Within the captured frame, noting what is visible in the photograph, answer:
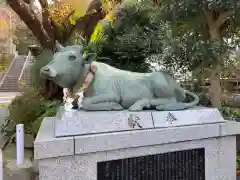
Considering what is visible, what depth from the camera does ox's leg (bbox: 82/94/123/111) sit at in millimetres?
3520

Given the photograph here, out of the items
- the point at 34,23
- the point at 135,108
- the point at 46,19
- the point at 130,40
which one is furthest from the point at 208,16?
the point at 34,23

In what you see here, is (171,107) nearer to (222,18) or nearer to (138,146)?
(138,146)

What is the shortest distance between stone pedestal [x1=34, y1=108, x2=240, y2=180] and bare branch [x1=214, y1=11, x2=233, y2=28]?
267 centimetres

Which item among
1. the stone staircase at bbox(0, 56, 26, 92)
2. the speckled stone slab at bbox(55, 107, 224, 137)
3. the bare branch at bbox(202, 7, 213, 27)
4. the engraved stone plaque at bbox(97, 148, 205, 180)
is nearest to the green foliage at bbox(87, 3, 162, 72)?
the bare branch at bbox(202, 7, 213, 27)

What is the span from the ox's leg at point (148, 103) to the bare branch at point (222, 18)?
280cm

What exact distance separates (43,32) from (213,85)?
5.84 m

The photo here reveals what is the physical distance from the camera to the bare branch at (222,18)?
Answer: 18.1 ft

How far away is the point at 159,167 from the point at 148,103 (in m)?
0.89

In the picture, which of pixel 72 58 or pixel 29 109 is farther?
pixel 29 109

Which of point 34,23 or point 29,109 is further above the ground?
point 34,23

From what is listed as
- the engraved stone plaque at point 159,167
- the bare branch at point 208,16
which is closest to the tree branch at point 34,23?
the bare branch at point 208,16

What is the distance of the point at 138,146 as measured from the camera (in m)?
3.36

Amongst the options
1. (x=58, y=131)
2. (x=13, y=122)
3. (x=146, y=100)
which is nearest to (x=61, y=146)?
(x=58, y=131)

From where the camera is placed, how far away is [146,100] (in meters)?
3.74
